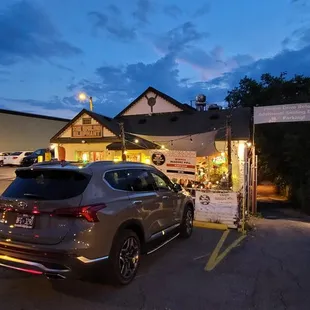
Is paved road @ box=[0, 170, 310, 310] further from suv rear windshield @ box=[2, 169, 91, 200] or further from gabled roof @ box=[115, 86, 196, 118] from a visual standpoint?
gabled roof @ box=[115, 86, 196, 118]

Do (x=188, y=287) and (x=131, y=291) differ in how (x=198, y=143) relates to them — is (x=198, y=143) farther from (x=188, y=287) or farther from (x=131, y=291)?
(x=131, y=291)

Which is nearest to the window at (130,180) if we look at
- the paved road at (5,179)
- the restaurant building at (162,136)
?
the restaurant building at (162,136)

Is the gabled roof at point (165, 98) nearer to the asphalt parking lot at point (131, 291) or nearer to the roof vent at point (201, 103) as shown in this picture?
the roof vent at point (201, 103)

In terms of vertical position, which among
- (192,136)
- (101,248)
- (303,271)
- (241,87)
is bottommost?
(303,271)

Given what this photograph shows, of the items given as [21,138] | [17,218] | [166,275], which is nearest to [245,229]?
[166,275]

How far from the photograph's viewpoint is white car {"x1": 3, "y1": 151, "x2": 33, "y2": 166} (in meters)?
30.8

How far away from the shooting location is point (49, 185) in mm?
4348

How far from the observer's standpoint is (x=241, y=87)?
30891 millimetres

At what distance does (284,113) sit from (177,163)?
3903mm

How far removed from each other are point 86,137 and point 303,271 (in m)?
16.9

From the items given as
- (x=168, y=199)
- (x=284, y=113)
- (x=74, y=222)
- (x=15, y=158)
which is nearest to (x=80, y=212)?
(x=74, y=222)

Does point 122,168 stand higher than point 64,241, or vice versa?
point 122,168

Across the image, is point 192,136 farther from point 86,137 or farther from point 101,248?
point 101,248

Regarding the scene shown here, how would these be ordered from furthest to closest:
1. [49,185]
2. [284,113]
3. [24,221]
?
[284,113] → [49,185] → [24,221]
